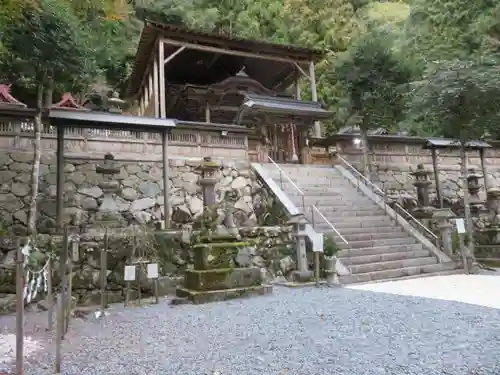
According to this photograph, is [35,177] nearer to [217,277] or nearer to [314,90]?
[217,277]

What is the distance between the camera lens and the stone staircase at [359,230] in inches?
363

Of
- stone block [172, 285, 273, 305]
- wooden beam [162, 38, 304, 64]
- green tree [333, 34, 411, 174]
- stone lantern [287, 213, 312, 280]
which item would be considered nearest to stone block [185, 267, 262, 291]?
stone block [172, 285, 273, 305]

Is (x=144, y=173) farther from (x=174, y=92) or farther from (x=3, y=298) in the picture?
(x=174, y=92)

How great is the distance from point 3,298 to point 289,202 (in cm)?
669

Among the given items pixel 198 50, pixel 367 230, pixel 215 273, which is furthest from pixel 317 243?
pixel 198 50

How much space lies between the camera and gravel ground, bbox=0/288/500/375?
345 cm

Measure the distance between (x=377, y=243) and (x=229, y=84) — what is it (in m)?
11.0

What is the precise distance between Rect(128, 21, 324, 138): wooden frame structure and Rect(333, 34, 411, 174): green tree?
342 cm

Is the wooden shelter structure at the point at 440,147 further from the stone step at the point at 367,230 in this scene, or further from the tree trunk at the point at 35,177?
the tree trunk at the point at 35,177

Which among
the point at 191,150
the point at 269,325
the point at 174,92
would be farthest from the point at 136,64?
the point at 269,325

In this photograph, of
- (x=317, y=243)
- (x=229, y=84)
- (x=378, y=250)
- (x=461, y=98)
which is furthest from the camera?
(x=229, y=84)

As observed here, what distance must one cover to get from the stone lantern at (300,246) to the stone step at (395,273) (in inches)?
31.9

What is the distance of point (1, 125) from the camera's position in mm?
10281

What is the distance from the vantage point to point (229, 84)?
60.0ft
